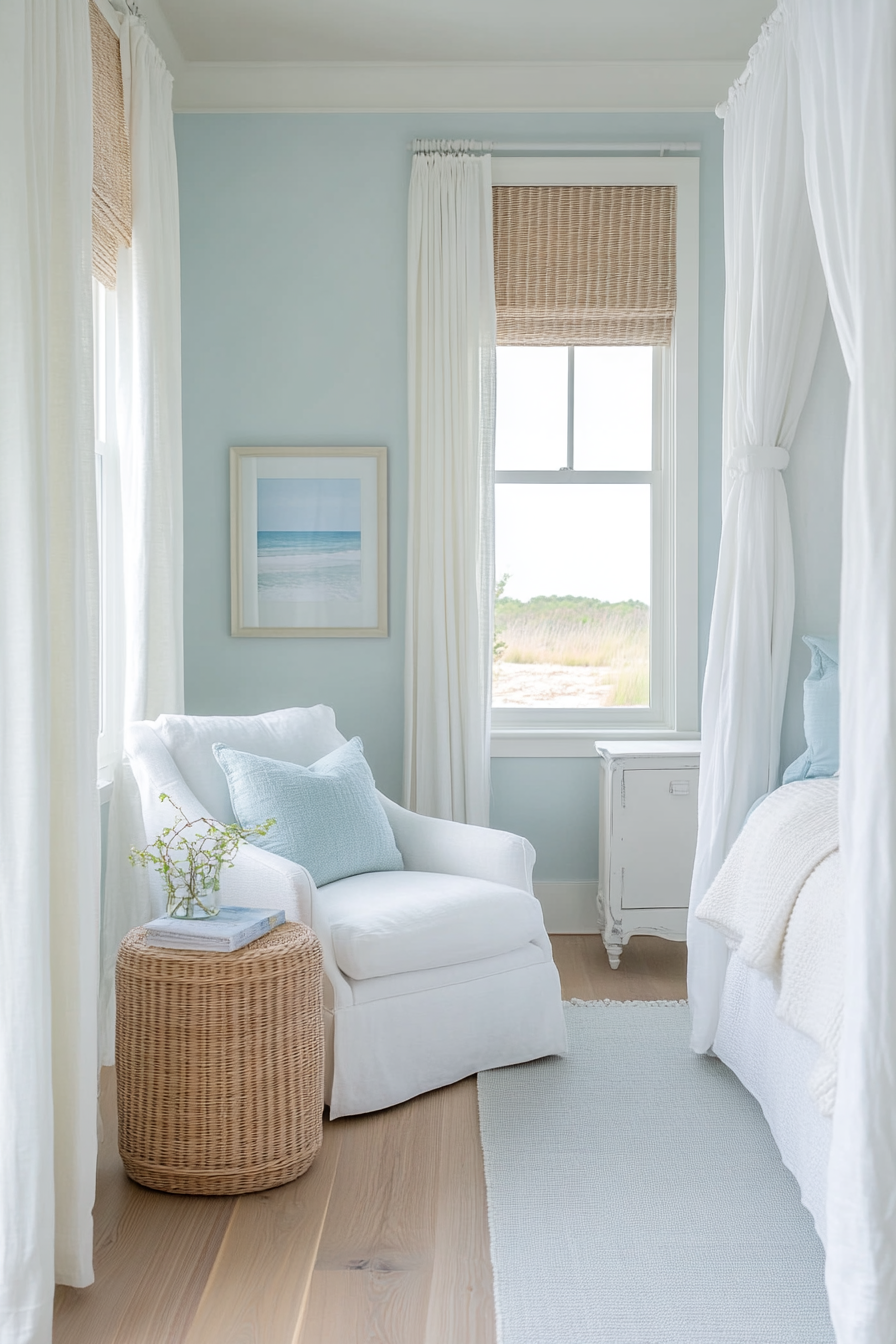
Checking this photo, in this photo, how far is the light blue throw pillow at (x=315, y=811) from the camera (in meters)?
2.69

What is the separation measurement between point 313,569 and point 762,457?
178cm

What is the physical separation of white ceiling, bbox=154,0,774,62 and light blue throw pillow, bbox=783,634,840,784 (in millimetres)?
2245

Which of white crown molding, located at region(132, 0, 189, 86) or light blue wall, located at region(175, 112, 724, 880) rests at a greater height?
white crown molding, located at region(132, 0, 189, 86)

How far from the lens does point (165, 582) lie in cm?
312

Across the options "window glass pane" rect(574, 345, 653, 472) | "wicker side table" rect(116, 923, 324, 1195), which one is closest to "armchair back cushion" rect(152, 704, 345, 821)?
"wicker side table" rect(116, 923, 324, 1195)

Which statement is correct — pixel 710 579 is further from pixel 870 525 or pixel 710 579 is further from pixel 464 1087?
pixel 870 525

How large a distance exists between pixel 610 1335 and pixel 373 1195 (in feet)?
1.95

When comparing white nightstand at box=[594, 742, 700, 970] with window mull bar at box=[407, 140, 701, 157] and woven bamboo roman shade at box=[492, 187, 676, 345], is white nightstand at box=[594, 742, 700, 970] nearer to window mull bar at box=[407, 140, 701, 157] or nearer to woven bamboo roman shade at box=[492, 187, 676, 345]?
woven bamboo roman shade at box=[492, 187, 676, 345]

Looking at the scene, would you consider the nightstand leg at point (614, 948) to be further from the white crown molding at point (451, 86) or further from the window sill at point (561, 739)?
the white crown molding at point (451, 86)

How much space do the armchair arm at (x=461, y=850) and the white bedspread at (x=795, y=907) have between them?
59 cm

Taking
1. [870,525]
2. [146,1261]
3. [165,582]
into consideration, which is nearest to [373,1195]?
[146,1261]

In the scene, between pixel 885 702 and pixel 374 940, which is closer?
pixel 885 702

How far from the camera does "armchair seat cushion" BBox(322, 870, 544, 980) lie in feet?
7.91

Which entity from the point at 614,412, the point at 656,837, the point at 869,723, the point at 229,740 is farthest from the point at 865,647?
the point at 614,412
